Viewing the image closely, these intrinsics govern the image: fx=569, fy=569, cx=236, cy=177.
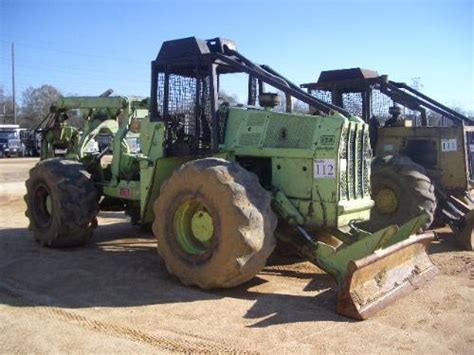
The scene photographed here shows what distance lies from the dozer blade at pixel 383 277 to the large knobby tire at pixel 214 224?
0.98 meters

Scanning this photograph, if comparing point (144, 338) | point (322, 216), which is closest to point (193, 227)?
point (322, 216)

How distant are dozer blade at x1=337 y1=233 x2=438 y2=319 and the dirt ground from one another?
103 mm

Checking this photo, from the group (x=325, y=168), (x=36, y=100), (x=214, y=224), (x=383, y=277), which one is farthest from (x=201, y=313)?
(x=36, y=100)

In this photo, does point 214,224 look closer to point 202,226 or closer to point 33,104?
point 202,226

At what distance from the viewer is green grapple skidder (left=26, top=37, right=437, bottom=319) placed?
5762 millimetres

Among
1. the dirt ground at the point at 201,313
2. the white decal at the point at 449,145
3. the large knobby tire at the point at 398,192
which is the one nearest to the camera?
the dirt ground at the point at 201,313

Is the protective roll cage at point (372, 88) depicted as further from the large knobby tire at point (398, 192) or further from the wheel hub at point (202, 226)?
the wheel hub at point (202, 226)

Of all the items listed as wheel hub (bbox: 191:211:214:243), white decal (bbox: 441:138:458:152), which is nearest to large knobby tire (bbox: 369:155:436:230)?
white decal (bbox: 441:138:458:152)

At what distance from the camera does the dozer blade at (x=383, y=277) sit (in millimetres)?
5207

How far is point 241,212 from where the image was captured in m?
5.69

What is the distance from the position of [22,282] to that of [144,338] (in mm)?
2480

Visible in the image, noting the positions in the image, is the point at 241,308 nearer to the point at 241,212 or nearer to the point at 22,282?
the point at 241,212

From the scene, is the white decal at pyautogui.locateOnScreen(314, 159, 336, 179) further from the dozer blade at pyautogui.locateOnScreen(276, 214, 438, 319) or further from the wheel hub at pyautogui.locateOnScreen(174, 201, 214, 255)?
the wheel hub at pyautogui.locateOnScreen(174, 201, 214, 255)

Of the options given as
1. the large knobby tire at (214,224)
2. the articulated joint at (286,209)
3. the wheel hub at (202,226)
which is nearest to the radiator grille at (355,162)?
the articulated joint at (286,209)
